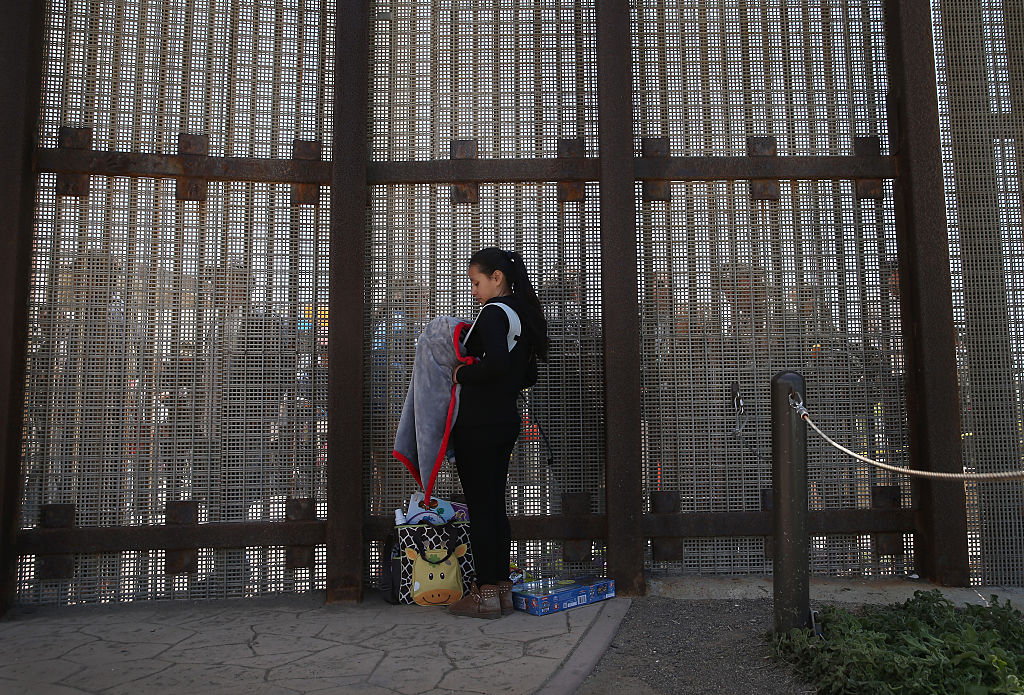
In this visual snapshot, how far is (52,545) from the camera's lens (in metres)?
4.00

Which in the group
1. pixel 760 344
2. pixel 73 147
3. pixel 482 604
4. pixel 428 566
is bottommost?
pixel 482 604

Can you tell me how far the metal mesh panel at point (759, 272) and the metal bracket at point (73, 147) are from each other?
12.0 ft

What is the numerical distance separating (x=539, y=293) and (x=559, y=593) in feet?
6.15

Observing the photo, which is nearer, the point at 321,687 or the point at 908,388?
the point at 321,687

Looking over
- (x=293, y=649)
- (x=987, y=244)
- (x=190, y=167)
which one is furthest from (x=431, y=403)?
(x=987, y=244)

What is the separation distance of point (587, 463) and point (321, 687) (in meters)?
2.11

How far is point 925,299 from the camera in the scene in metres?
4.18

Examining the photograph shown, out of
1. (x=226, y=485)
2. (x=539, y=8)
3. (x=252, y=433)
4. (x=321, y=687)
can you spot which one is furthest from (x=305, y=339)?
(x=539, y=8)

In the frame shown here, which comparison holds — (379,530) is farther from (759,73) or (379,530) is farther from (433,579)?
(759,73)

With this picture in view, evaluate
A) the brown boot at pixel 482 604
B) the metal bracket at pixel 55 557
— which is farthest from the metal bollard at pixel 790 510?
the metal bracket at pixel 55 557

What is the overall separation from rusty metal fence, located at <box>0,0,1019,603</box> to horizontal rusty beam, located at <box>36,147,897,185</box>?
0.02 meters

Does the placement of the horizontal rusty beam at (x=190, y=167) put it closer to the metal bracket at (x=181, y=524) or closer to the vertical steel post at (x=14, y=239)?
the vertical steel post at (x=14, y=239)

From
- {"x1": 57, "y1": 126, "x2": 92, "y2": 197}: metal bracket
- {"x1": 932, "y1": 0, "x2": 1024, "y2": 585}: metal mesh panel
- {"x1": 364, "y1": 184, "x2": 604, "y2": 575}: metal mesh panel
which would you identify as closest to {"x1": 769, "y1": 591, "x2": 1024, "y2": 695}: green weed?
{"x1": 932, "y1": 0, "x2": 1024, "y2": 585}: metal mesh panel

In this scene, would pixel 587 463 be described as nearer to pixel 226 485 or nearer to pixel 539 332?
pixel 539 332
